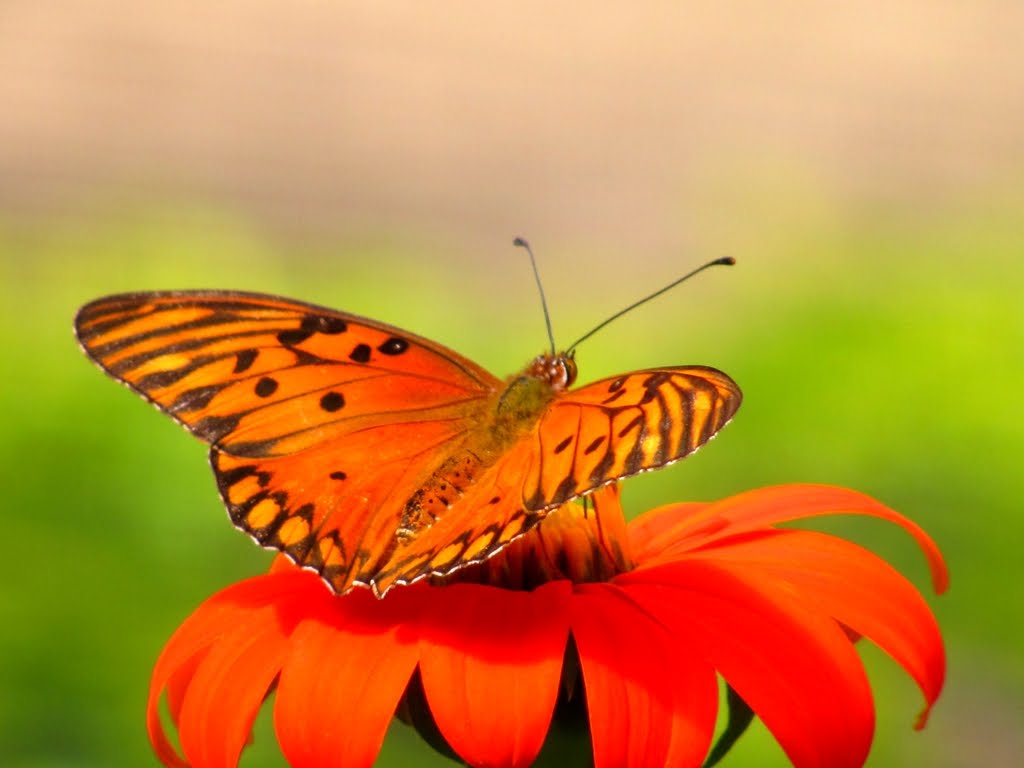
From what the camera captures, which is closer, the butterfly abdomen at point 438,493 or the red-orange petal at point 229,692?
the red-orange petal at point 229,692

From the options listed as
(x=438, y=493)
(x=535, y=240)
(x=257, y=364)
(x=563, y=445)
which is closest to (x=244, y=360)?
(x=257, y=364)

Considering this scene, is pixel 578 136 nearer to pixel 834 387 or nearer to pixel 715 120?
pixel 715 120

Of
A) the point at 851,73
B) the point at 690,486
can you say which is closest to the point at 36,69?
the point at 851,73

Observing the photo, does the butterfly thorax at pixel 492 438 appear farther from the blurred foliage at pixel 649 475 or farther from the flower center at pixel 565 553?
the blurred foliage at pixel 649 475

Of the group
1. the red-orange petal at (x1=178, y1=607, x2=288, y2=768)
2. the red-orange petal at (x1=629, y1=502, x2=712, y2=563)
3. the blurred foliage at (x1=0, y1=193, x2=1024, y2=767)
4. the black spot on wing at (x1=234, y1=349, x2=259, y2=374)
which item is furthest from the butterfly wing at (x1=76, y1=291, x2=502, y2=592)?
the blurred foliage at (x1=0, y1=193, x2=1024, y2=767)

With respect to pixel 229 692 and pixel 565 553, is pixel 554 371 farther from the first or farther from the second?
pixel 229 692

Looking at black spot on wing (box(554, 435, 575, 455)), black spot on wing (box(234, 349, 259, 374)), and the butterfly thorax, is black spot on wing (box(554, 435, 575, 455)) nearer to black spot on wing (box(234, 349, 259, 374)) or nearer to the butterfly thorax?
the butterfly thorax

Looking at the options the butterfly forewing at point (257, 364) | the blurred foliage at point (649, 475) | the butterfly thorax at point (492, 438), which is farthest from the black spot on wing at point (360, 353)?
the blurred foliage at point (649, 475)

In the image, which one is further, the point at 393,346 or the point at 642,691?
the point at 393,346
